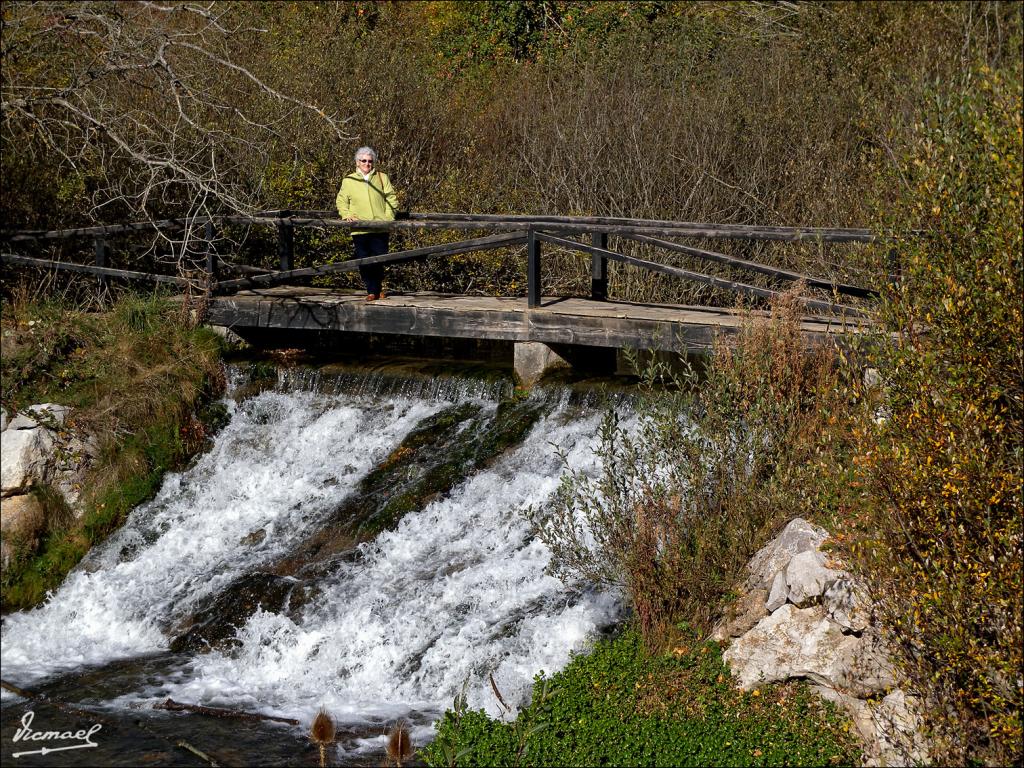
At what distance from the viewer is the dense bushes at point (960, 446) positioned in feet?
17.9

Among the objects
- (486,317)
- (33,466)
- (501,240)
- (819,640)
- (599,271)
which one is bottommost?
(819,640)

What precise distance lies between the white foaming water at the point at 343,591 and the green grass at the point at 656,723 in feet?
1.64

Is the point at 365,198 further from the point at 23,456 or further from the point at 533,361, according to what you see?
the point at 23,456

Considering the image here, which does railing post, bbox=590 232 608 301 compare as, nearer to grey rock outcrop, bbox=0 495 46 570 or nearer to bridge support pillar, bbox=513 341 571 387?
bridge support pillar, bbox=513 341 571 387

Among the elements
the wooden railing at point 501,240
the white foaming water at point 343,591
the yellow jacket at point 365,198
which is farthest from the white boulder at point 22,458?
the yellow jacket at point 365,198

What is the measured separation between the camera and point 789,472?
7324 mm

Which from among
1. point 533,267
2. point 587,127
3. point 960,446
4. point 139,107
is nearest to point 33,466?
point 533,267

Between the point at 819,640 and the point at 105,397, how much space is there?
7.04 metres

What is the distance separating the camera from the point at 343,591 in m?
8.61

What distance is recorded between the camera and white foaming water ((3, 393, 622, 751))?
7.70 metres

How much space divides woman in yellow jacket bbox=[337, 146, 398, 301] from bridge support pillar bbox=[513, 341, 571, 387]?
2.10 meters

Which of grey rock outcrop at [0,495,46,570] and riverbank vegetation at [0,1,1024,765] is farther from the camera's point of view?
grey rock outcrop at [0,495,46,570]
